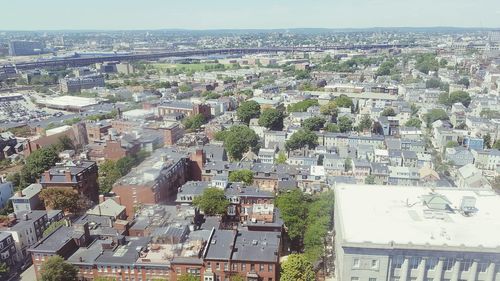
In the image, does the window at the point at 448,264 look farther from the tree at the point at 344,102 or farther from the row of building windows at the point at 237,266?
the tree at the point at 344,102

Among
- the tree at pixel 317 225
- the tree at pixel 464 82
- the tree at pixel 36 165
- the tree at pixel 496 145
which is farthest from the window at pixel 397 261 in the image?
the tree at pixel 464 82

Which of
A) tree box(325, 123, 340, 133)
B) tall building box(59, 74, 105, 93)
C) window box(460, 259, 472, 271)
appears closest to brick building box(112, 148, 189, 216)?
window box(460, 259, 472, 271)

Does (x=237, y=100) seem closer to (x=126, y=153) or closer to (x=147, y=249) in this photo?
(x=126, y=153)

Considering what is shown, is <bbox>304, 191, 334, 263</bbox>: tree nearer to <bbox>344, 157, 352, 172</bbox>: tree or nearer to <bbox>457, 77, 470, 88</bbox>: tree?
<bbox>344, 157, 352, 172</bbox>: tree

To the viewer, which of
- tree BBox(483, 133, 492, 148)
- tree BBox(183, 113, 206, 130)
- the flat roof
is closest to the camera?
tree BBox(483, 133, 492, 148)

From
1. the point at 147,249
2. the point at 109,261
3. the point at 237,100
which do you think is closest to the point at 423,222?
the point at 147,249

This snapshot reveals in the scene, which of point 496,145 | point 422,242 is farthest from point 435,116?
point 422,242
